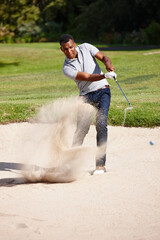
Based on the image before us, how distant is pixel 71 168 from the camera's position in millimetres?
5965

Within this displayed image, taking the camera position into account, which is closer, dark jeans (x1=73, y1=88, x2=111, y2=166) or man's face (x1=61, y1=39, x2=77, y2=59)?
man's face (x1=61, y1=39, x2=77, y2=59)

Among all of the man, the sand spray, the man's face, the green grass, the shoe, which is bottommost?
the green grass

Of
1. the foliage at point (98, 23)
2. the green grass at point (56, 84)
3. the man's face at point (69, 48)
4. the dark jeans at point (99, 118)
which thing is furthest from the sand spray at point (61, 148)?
the foliage at point (98, 23)

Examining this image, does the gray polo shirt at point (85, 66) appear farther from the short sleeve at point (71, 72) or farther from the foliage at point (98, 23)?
the foliage at point (98, 23)

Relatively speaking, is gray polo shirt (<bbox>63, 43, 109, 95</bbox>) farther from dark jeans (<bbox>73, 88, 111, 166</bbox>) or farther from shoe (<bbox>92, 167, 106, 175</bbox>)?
shoe (<bbox>92, 167, 106, 175</bbox>)

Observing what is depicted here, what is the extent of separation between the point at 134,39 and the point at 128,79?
20.8 m

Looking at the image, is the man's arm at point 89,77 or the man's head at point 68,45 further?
the man's head at point 68,45

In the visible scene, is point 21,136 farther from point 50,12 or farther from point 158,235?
point 50,12

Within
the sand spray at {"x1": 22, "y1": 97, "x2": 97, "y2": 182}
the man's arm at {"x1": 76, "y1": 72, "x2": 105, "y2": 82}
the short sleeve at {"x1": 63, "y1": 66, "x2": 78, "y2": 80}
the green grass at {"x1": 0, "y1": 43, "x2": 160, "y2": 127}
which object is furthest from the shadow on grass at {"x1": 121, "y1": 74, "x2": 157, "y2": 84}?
the man's arm at {"x1": 76, "y1": 72, "x2": 105, "y2": 82}

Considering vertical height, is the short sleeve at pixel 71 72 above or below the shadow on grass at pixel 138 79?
above

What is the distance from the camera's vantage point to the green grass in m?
9.40

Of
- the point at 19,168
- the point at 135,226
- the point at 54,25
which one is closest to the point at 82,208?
the point at 135,226

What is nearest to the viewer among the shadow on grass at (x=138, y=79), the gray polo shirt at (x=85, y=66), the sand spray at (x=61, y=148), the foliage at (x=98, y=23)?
the gray polo shirt at (x=85, y=66)

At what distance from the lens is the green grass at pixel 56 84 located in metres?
9.40
